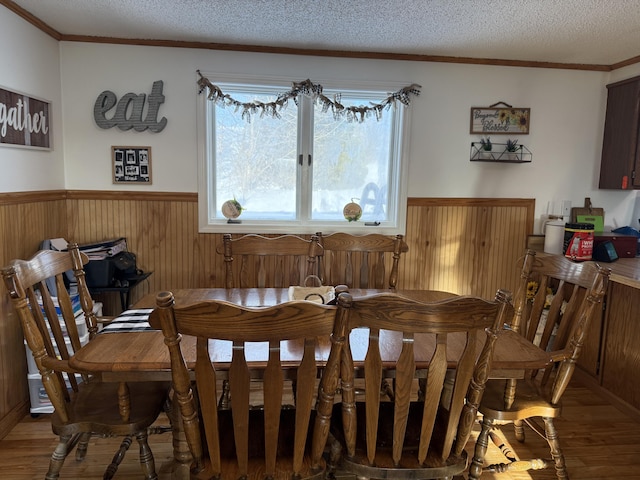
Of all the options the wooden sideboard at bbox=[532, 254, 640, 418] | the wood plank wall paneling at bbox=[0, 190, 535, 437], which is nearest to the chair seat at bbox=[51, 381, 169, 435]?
the wood plank wall paneling at bbox=[0, 190, 535, 437]

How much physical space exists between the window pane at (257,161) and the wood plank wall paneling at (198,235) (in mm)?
313

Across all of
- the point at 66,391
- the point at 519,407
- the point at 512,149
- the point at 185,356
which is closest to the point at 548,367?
the point at 519,407

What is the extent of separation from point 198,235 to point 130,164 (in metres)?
0.66

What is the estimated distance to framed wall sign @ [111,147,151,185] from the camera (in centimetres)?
302

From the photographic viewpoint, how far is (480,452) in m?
1.61

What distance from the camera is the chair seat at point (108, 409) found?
61.9 inches

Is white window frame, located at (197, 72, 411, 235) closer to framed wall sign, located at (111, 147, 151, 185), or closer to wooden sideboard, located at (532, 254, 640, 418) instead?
framed wall sign, located at (111, 147, 151, 185)

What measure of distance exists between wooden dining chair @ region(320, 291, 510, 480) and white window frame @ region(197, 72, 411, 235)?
5.63 feet

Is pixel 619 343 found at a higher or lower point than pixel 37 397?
higher

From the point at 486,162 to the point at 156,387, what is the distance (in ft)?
8.82

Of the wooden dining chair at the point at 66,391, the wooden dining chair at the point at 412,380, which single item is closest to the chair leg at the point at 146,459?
the wooden dining chair at the point at 66,391

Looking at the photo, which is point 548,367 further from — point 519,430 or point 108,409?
point 108,409

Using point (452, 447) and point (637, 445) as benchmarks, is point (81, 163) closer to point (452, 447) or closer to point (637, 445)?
point (452, 447)

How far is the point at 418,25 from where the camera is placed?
2.57 m
